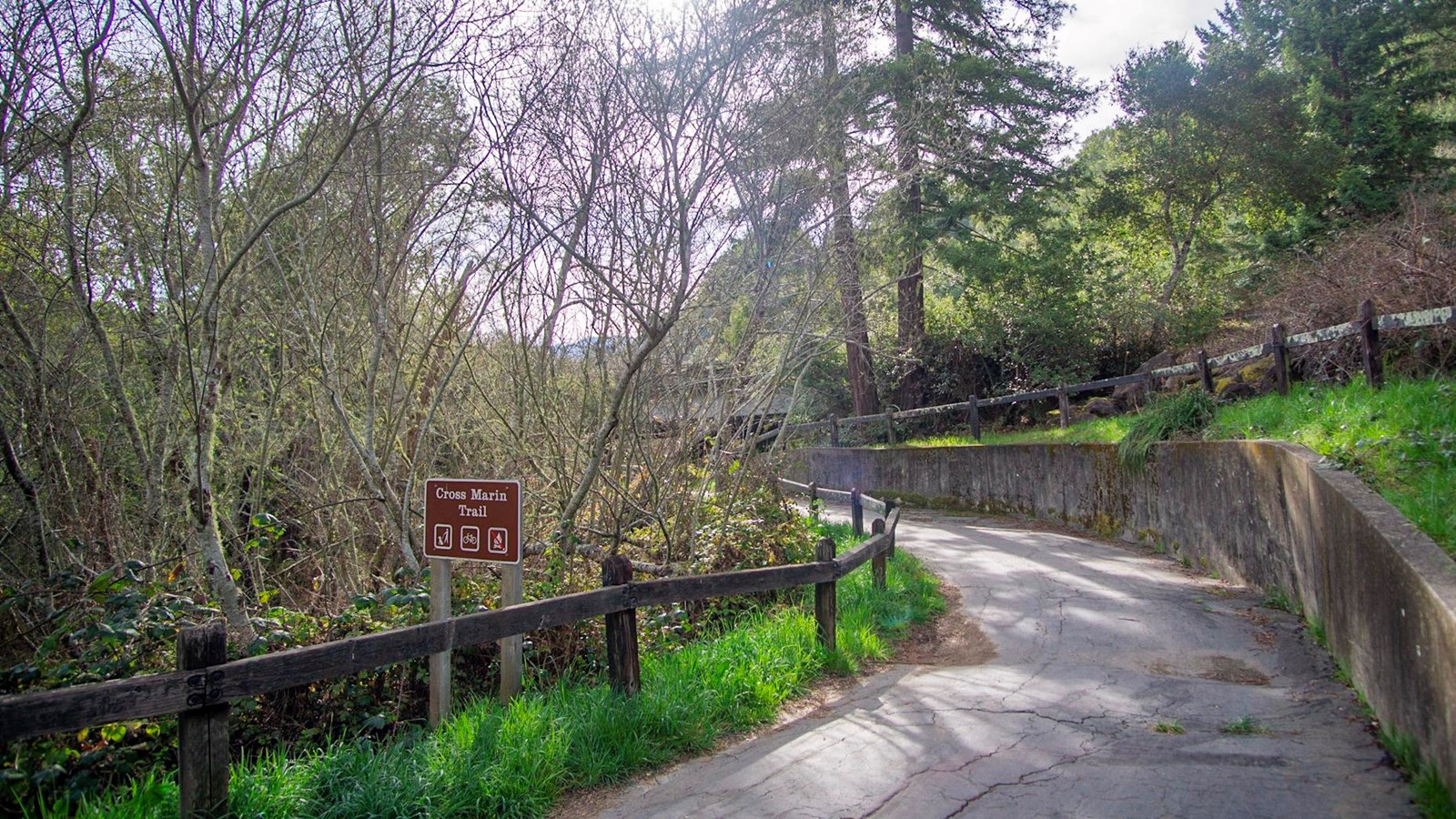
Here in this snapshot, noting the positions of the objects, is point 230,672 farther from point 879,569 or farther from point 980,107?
point 980,107

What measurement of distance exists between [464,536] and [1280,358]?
9.23 m

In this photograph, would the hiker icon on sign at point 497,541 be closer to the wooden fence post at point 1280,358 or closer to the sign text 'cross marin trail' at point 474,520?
the sign text 'cross marin trail' at point 474,520

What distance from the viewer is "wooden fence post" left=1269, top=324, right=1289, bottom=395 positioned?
1027 centimetres

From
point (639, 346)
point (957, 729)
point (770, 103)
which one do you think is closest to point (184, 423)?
point (639, 346)

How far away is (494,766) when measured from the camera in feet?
14.6

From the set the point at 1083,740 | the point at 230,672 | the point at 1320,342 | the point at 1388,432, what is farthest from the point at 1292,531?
the point at 230,672

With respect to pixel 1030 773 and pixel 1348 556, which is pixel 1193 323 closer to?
pixel 1348 556

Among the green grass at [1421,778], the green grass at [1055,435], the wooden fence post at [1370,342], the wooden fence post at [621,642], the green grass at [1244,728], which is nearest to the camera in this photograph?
the green grass at [1421,778]

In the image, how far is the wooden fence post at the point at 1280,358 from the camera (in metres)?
10.3

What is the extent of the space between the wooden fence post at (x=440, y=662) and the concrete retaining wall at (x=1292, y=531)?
492 cm

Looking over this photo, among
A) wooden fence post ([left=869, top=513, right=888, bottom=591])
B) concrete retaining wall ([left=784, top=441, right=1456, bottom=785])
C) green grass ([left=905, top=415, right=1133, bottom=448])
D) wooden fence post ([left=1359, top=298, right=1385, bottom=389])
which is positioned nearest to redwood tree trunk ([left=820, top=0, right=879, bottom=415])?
wooden fence post ([left=869, top=513, right=888, bottom=591])

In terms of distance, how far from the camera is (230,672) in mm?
3910

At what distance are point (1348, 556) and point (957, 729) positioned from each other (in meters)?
2.77

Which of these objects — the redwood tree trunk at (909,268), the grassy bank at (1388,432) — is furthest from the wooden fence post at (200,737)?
the redwood tree trunk at (909,268)
